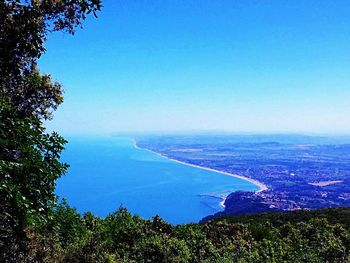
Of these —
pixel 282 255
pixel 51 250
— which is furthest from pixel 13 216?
pixel 282 255

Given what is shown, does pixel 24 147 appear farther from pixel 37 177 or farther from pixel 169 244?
pixel 169 244

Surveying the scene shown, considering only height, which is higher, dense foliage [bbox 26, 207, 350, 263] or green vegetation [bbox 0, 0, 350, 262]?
green vegetation [bbox 0, 0, 350, 262]

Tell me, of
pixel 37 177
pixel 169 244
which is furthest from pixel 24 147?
pixel 169 244

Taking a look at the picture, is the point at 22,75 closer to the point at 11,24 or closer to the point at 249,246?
the point at 11,24

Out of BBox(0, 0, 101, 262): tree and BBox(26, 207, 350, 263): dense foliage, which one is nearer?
BBox(0, 0, 101, 262): tree

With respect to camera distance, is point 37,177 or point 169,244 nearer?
point 37,177
